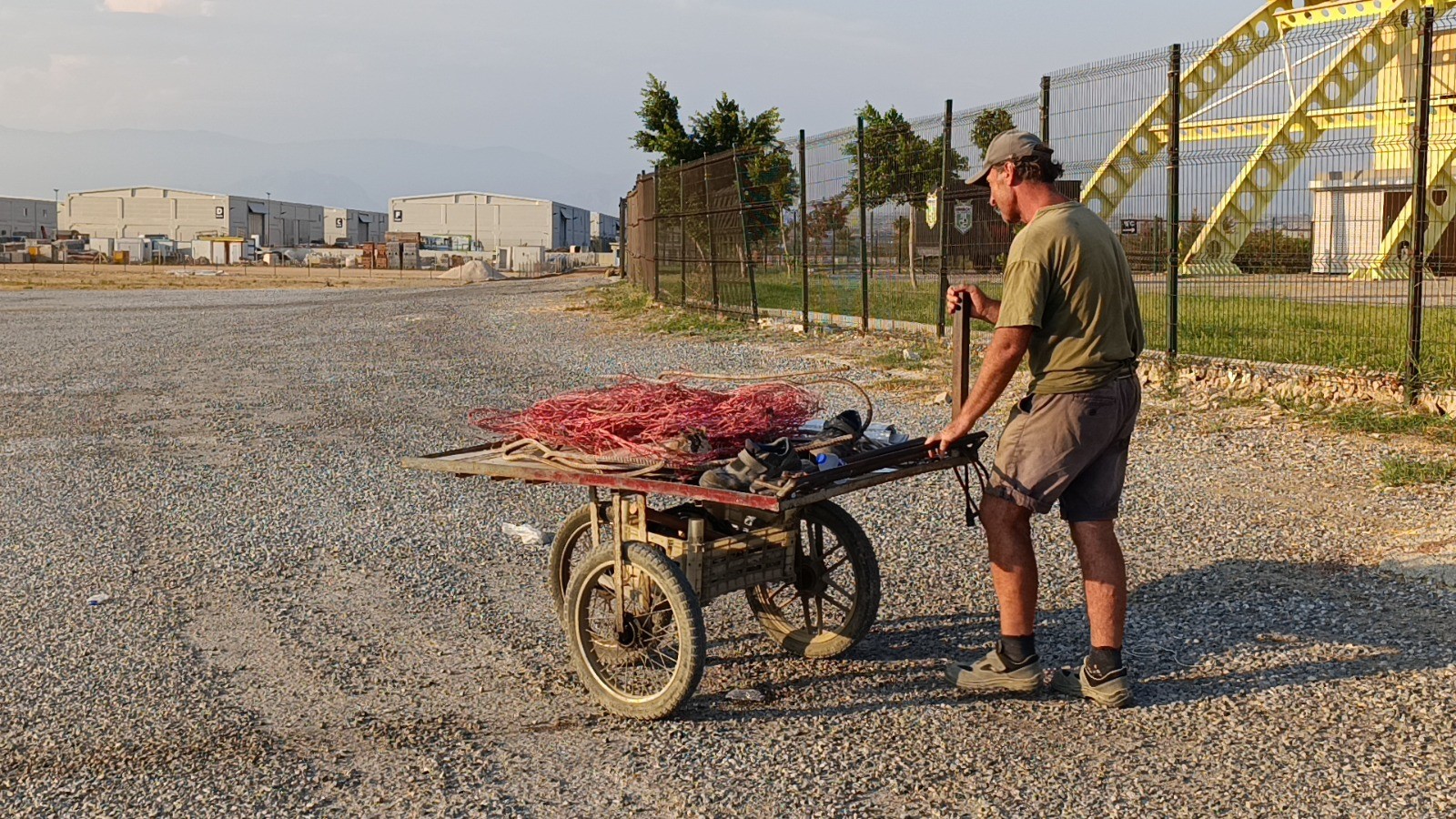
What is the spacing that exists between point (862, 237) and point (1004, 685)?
480 inches

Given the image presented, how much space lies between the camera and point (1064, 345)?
15.6 feet

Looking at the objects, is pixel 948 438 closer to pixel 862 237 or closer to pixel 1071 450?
pixel 1071 450

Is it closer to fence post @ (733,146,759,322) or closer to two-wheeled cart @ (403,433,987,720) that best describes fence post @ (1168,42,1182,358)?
two-wheeled cart @ (403,433,987,720)

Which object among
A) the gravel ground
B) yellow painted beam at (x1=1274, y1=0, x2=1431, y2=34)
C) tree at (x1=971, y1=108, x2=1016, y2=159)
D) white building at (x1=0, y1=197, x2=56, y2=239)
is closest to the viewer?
the gravel ground

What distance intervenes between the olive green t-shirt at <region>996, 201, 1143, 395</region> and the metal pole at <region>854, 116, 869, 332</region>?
1179 centimetres

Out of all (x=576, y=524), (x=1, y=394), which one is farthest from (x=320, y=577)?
(x=1, y=394)

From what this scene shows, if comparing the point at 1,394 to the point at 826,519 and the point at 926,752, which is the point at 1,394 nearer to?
the point at 826,519

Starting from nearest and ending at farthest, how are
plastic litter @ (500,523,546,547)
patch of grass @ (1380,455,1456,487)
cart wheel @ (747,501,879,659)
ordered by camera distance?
cart wheel @ (747,501,879,659) < plastic litter @ (500,523,546,547) < patch of grass @ (1380,455,1456,487)

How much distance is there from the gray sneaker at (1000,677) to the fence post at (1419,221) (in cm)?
608

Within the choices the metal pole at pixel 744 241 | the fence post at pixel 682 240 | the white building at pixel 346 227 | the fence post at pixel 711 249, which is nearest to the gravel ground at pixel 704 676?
the metal pole at pixel 744 241

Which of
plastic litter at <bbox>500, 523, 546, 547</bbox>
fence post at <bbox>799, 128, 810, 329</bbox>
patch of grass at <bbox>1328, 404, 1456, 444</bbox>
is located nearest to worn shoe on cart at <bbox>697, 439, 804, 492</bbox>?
plastic litter at <bbox>500, 523, 546, 547</bbox>

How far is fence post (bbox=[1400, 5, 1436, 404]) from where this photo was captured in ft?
31.3

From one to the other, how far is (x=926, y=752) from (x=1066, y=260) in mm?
1716

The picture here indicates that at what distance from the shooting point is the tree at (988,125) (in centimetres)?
1404
